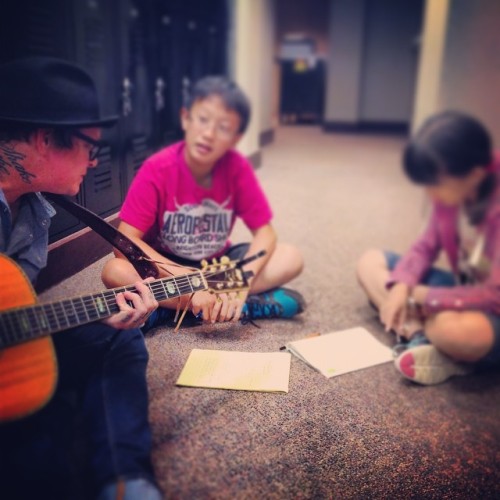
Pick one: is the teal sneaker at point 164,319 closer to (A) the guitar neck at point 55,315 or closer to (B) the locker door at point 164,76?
(A) the guitar neck at point 55,315

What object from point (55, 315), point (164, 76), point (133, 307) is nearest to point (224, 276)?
point (133, 307)

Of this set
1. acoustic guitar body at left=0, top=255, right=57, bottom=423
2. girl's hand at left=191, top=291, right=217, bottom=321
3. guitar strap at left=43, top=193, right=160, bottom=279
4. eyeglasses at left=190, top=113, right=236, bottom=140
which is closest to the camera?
acoustic guitar body at left=0, top=255, right=57, bottom=423

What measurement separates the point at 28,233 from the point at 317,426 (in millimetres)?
434

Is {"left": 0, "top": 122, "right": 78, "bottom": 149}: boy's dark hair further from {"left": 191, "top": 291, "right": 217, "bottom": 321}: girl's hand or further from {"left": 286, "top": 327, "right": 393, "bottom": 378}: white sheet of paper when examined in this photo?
{"left": 286, "top": 327, "right": 393, "bottom": 378}: white sheet of paper

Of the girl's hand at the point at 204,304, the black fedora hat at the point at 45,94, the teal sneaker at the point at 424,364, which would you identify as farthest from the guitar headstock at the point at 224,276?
the teal sneaker at the point at 424,364

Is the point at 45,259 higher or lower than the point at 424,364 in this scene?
higher

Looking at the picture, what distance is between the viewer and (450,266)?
2.13 ft

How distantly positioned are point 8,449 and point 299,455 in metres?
0.35

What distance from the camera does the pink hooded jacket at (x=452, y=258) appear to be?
0.53 m

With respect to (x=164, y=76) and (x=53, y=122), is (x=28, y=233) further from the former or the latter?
(x=164, y=76)

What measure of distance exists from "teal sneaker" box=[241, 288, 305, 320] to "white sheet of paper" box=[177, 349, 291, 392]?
0.14m

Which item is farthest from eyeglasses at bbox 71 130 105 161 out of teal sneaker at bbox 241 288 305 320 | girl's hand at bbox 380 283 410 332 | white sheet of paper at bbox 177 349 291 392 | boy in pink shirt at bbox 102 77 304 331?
girl's hand at bbox 380 283 410 332

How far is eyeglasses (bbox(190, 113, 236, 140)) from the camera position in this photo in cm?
77

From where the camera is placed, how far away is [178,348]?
0.62m
